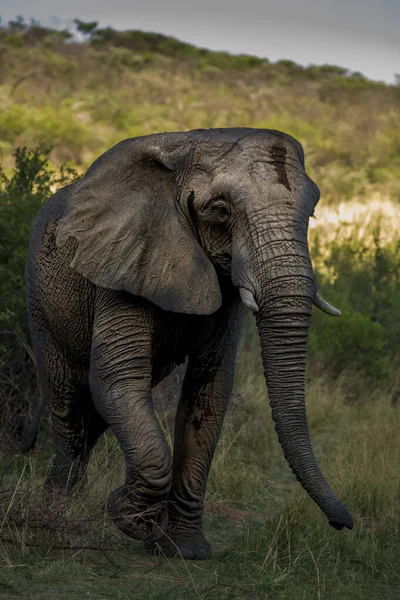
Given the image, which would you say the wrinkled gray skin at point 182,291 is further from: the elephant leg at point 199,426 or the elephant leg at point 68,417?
the elephant leg at point 68,417

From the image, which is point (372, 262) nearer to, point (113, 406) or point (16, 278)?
point (16, 278)

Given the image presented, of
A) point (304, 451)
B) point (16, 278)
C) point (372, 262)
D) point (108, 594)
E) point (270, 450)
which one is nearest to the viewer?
point (108, 594)

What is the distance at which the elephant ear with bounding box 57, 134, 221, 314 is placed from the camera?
5.11 meters

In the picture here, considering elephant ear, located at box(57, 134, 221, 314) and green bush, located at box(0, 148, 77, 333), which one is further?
green bush, located at box(0, 148, 77, 333)

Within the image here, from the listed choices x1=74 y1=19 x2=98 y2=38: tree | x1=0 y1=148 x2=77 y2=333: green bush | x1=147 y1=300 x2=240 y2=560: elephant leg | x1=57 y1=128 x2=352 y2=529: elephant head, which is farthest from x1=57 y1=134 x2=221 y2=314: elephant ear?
x1=74 y1=19 x2=98 y2=38: tree

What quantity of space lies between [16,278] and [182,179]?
2820 millimetres

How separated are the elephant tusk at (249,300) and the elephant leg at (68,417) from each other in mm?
1693

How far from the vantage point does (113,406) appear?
5.21 metres

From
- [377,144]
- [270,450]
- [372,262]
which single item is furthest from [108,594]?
[377,144]

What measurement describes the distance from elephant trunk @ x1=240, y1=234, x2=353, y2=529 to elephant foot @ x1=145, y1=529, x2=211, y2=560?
35.8 inches

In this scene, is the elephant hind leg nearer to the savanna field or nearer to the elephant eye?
the savanna field

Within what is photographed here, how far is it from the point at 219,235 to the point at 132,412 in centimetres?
96

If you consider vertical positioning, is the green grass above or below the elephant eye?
below

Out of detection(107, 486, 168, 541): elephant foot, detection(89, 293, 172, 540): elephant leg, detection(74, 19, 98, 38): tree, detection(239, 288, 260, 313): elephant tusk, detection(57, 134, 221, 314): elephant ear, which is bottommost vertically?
detection(107, 486, 168, 541): elephant foot
